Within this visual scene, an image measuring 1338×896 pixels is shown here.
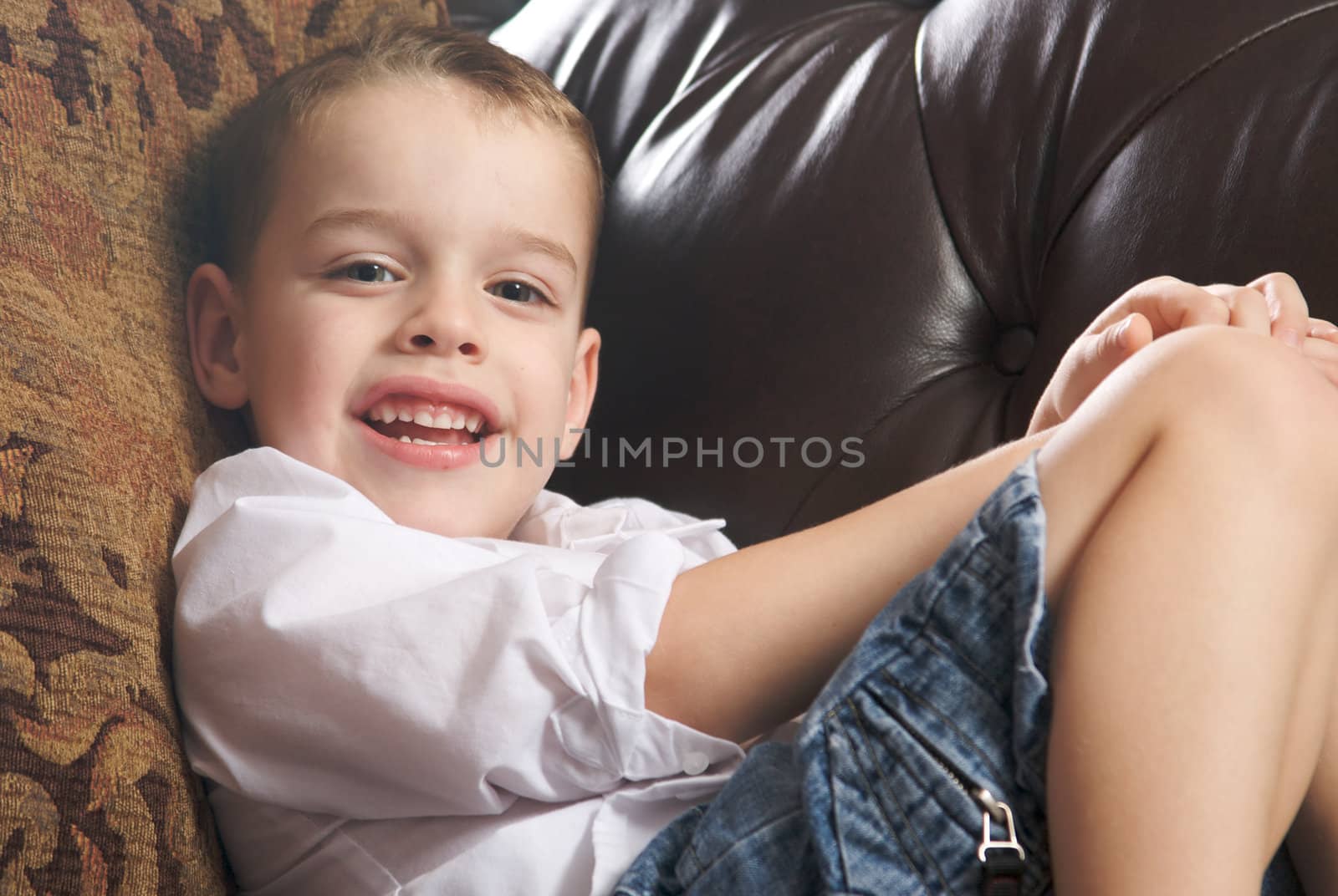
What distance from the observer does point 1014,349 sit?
2.65 feet

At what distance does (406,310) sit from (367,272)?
42mm

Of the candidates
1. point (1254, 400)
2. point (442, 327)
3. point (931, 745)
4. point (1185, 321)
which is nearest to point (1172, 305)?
point (1185, 321)

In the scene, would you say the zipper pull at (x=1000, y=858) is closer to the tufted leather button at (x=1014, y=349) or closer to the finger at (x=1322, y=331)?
the finger at (x=1322, y=331)

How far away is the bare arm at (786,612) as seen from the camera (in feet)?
Result: 1.86

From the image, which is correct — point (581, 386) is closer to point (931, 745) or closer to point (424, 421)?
point (424, 421)

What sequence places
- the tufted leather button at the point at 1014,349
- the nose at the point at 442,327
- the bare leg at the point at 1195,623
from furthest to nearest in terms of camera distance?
the tufted leather button at the point at 1014,349 → the nose at the point at 442,327 → the bare leg at the point at 1195,623

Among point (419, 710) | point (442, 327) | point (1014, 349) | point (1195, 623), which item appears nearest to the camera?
point (1195, 623)

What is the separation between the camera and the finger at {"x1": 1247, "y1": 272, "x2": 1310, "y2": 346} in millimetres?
584

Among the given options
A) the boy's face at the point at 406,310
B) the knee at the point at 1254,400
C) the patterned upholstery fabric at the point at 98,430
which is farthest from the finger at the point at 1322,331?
the patterned upholstery fabric at the point at 98,430

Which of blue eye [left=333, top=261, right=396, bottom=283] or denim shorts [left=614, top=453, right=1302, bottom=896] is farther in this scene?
blue eye [left=333, top=261, right=396, bottom=283]

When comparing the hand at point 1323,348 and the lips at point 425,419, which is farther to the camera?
the lips at point 425,419
